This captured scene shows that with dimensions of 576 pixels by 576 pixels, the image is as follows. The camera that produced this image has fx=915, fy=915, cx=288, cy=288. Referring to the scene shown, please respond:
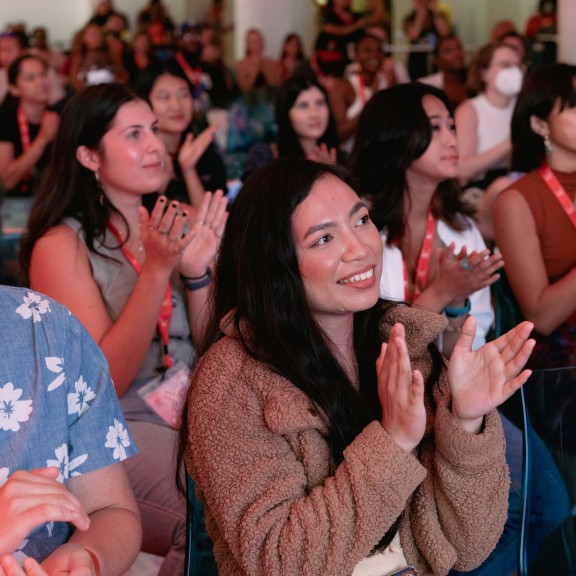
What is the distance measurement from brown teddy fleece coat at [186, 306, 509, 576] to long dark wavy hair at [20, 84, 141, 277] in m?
1.12

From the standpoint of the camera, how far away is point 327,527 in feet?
4.63

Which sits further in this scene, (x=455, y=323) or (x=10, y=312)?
(x=455, y=323)

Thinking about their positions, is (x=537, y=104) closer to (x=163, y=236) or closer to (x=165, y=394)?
(x=163, y=236)

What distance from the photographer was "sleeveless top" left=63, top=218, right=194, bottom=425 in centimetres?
245

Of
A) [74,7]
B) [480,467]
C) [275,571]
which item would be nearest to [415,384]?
[480,467]

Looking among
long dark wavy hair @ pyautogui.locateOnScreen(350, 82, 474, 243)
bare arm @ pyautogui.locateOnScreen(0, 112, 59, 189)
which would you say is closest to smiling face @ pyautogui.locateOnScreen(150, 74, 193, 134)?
bare arm @ pyautogui.locateOnScreen(0, 112, 59, 189)

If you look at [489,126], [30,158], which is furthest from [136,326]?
[489,126]

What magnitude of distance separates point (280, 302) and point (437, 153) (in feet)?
4.53

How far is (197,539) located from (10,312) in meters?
0.59

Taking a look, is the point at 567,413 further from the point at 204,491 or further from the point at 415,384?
the point at 204,491

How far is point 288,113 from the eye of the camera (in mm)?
4500

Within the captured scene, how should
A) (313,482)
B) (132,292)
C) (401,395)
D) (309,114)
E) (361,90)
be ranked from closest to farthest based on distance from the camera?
(401,395)
(313,482)
(132,292)
(309,114)
(361,90)

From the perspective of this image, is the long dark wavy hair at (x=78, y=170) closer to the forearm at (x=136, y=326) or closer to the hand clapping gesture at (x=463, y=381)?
the forearm at (x=136, y=326)

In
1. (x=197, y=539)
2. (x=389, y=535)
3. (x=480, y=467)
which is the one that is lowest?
(x=197, y=539)
